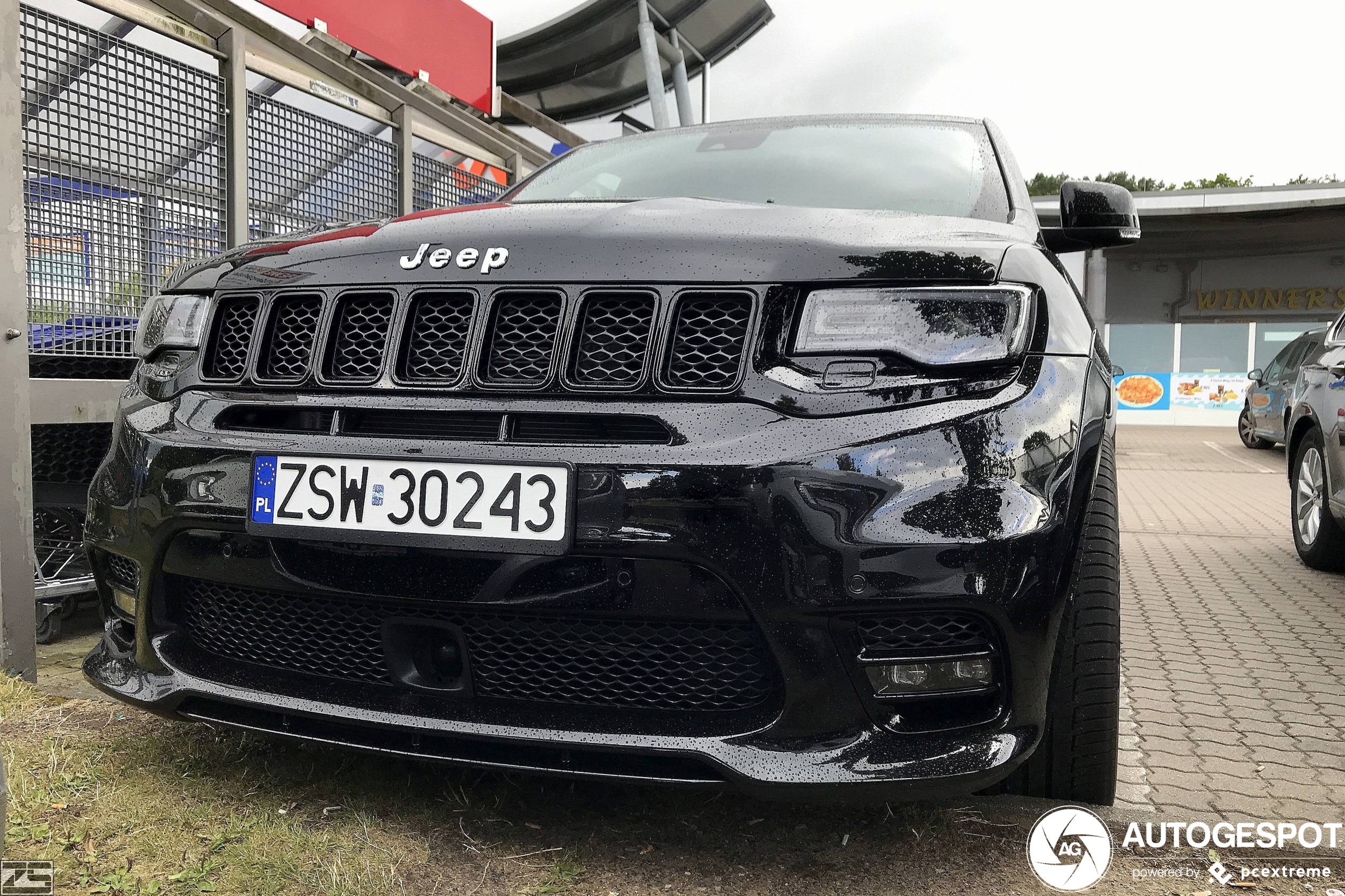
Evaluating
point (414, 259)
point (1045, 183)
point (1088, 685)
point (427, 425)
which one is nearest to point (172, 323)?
point (414, 259)

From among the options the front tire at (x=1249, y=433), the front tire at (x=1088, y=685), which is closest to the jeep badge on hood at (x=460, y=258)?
the front tire at (x=1088, y=685)

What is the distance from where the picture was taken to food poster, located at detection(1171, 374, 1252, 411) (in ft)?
78.4

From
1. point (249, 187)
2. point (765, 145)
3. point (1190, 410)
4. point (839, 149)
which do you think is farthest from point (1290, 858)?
point (1190, 410)

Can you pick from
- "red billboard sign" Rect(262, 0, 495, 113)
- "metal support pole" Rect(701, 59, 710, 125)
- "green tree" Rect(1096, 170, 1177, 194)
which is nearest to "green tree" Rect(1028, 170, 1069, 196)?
"green tree" Rect(1096, 170, 1177, 194)

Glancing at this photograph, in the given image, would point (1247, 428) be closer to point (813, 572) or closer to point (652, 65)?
point (652, 65)

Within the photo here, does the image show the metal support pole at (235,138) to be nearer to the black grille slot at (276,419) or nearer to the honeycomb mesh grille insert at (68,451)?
the honeycomb mesh grille insert at (68,451)

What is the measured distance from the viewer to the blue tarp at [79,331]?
336cm

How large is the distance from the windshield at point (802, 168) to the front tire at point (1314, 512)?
332 centimetres

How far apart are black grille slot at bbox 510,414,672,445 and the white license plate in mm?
73

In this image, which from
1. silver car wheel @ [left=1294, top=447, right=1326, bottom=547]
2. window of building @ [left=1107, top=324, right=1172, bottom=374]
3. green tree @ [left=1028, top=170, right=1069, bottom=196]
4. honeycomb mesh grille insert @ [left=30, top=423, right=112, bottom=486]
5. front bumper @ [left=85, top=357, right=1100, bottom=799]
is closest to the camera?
front bumper @ [left=85, top=357, right=1100, bottom=799]

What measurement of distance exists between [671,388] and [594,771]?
613 mm

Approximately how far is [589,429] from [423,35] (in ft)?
17.4

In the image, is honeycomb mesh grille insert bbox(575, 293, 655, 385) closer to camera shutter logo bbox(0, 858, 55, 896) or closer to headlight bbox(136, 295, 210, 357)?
headlight bbox(136, 295, 210, 357)

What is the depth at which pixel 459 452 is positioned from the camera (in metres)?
1.72
